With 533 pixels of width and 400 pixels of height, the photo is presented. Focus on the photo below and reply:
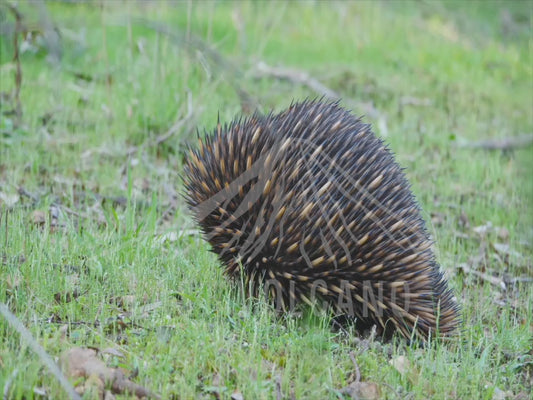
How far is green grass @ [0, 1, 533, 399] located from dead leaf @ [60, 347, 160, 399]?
9cm

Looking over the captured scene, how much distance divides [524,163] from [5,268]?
99.0 inches

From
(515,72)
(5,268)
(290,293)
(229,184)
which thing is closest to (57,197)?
(5,268)

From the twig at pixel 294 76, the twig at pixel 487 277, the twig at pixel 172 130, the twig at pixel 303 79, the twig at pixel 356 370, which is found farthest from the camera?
the twig at pixel 294 76

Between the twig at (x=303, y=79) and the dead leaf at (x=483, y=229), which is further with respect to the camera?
the twig at (x=303, y=79)

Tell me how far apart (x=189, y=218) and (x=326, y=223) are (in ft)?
5.53

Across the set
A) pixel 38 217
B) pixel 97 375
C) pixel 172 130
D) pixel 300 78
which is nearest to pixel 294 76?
pixel 300 78

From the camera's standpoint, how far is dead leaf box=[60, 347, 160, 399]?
2.56 metres

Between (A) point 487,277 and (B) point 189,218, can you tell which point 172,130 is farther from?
(A) point 487,277

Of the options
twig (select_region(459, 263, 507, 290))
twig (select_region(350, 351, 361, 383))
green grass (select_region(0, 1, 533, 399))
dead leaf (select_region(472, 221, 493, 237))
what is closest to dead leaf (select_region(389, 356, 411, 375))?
green grass (select_region(0, 1, 533, 399))

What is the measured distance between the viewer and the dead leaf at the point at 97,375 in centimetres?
256

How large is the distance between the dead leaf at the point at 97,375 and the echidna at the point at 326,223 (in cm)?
97

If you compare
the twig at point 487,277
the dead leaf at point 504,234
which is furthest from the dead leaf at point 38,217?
the dead leaf at point 504,234

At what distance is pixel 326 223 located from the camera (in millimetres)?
3340

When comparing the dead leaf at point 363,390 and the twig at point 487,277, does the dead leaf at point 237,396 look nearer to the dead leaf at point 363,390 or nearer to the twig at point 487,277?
the dead leaf at point 363,390
